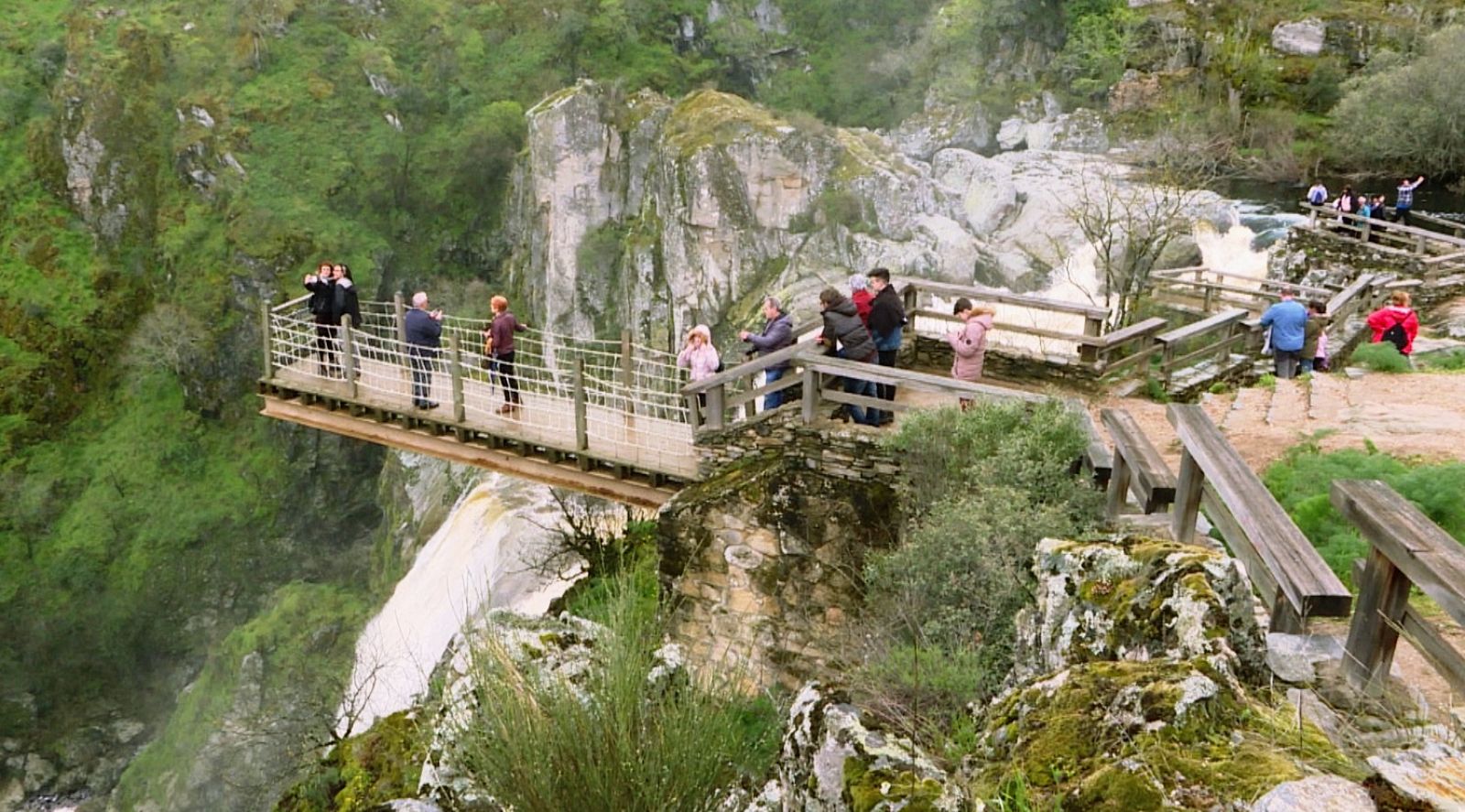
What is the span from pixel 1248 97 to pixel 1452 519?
117ft

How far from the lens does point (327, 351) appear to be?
1148 centimetres

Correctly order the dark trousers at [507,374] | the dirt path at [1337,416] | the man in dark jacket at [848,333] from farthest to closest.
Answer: the dark trousers at [507,374] < the man in dark jacket at [848,333] < the dirt path at [1337,416]

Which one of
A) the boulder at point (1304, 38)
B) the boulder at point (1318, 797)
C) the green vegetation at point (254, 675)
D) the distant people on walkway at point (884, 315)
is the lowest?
the green vegetation at point (254, 675)

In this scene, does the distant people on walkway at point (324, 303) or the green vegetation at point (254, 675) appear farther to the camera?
the green vegetation at point (254, 675)

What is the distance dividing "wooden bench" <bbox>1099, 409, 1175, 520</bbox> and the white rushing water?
9.68 m

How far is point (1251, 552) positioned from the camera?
15.3ft

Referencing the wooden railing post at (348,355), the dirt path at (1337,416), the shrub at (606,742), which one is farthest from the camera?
the wooden railing post at (348,355)

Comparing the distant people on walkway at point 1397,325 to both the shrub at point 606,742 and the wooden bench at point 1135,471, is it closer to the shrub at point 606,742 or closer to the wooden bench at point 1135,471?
the wooden bench at point 1135,471

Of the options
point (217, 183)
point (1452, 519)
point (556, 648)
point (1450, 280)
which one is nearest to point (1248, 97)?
point (1450, 280)

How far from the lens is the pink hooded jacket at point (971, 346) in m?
9.20

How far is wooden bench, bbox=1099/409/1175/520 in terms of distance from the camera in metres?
5.44

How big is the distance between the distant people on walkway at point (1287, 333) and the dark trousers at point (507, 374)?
7.88 m

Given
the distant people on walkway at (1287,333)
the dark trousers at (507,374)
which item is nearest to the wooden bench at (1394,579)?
the dark trousers at (507,374)

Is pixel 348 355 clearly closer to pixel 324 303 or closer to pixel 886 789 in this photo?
pixel 324 303
